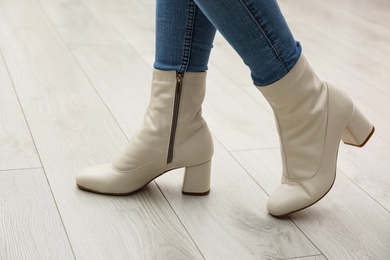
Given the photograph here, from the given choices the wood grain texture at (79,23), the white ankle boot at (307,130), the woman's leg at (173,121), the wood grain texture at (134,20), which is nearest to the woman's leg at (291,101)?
the white ankle boot at (307,130)

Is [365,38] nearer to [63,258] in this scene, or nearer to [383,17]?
[383,17]

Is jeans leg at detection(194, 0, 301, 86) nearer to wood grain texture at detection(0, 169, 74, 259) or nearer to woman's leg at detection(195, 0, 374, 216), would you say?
woman's leg at detection(195, 0, 374, 216)

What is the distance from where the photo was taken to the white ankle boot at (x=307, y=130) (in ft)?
3.47

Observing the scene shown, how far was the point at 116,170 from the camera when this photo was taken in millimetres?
1201

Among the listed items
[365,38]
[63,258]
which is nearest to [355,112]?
[63,258]

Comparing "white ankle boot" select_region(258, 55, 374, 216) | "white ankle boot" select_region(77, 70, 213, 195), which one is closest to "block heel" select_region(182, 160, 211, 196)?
"white ankle boot" select_region(77, 70, 213, 195)

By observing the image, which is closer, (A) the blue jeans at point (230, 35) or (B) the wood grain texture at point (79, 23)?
(A) the blue jeans at point (230, 35)

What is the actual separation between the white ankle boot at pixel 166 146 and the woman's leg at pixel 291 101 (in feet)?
0.43

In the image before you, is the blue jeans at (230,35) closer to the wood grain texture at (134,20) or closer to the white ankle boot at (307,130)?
the white ankle boot at (307,130)

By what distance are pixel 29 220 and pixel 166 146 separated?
0.80 ft

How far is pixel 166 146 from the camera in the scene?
1.17 metres

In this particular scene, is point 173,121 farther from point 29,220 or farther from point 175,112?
point 29,220

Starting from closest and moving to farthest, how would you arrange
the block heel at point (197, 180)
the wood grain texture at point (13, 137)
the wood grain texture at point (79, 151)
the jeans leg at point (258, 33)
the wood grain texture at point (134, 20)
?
the jeans leg at point (258, 33) → the wood grain texture at point (79, 151) → the block heel at point (197, 180) → the wood grain texture at point (13, 137) → the wood grain texture at point (134, 20)

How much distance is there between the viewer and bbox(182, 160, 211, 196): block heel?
1.21 meters
